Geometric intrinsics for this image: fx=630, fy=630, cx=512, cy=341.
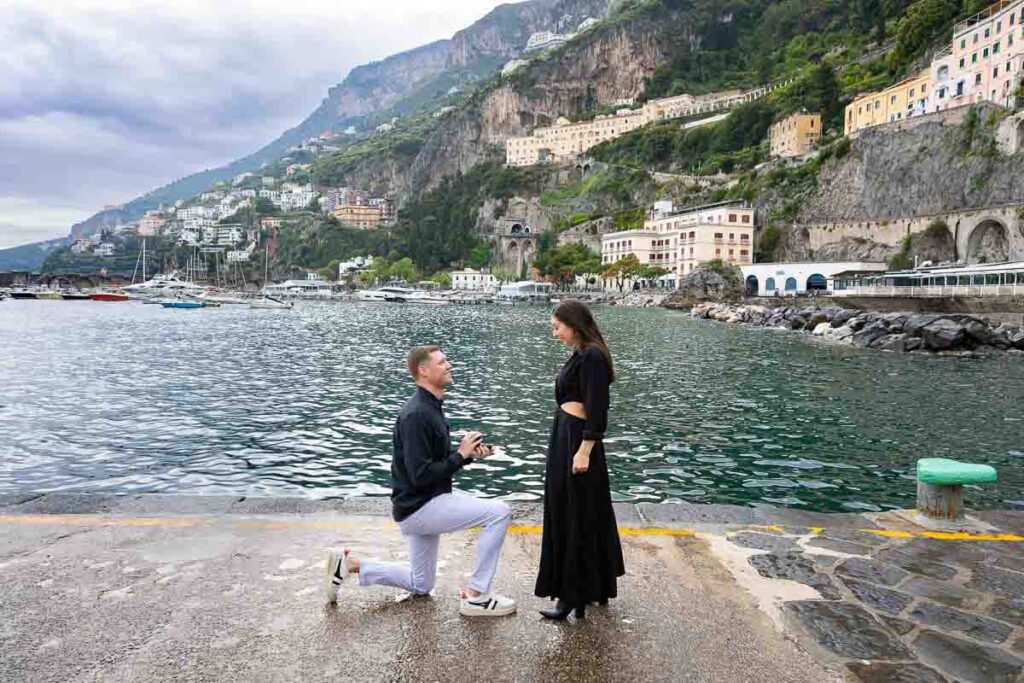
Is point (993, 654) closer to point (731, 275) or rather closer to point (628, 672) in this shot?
point (628, 672)

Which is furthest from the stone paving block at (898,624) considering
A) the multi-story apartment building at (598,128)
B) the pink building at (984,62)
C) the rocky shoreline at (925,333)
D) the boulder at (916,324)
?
the multi-story apartment building at (598,128)

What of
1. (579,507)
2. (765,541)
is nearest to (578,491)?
(579,507)

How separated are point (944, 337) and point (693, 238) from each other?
63527 mm

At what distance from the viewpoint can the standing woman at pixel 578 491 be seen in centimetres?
431

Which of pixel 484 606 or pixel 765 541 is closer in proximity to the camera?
pixel 484 606

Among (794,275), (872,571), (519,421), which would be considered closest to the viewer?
(872,571)

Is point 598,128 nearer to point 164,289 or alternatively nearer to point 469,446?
point 164,289

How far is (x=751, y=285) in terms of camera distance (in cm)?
8019

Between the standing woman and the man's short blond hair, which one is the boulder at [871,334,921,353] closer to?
the standing woman

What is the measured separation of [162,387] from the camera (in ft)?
66.9

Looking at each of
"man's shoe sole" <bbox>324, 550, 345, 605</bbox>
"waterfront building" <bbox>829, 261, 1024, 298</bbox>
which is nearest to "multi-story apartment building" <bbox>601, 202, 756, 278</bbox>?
"waterfront building" <bbox>829, 261, 1024, 298</bbox>

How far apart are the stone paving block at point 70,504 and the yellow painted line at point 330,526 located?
191 millimetres

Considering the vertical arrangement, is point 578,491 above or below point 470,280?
below

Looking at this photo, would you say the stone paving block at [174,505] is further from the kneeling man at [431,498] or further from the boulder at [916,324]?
the boulder at [916,324]
